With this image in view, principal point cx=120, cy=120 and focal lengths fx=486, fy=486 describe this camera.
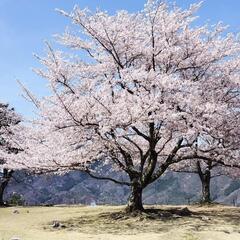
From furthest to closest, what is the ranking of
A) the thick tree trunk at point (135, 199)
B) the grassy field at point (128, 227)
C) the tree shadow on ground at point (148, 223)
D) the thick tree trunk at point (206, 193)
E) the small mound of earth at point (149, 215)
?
the thick tree trunk at point (206, 193) → the thick tree trunk at point (135, 199) → the small mound of earth at point (149, 215) → the tree shadow on ground at point (148, 223) → the grassy field at point (128, 227)

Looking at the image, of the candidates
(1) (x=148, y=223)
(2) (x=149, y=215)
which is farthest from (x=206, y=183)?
(1) (x=148, y=223)

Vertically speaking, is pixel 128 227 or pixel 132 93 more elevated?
pixel 132 93

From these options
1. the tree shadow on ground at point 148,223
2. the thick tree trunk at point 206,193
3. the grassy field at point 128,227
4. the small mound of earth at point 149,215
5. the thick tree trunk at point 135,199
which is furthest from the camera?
the thick tree trunk at point 206,193

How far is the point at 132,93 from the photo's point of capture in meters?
24.1

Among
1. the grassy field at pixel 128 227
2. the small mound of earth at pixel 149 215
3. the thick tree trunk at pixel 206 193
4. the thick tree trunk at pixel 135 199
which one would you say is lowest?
the grassy field at pixel 128 227

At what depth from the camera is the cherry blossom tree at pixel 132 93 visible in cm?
2211

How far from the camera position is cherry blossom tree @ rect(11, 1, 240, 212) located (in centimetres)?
2211

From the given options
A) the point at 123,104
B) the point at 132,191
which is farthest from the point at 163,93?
the point at 132,191

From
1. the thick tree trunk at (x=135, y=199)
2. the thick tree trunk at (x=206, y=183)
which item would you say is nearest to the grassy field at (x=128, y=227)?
the thick tree trunk at (x=135, y=199)

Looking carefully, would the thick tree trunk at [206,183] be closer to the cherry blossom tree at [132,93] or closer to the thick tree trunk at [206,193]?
the thick tree trunk at [206,193]

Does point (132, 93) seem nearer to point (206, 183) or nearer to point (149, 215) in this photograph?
point (149, 215)

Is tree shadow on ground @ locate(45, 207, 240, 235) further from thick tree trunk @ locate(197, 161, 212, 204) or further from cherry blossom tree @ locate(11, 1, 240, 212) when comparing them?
thick tree trunk @ locate(197, 161, 212, 204)

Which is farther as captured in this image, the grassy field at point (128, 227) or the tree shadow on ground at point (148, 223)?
the tree shadow on ground at point (148, 223)

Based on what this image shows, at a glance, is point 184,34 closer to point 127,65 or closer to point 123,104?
point 127,65
